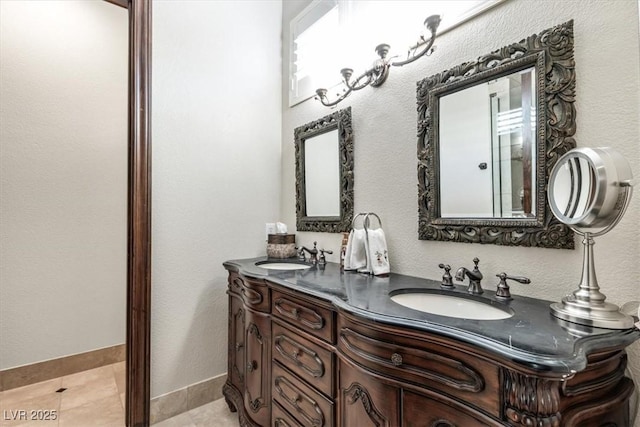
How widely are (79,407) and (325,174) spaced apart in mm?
2114

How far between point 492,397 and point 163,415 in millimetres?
1885

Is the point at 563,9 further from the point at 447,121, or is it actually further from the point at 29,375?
the point at 29,375

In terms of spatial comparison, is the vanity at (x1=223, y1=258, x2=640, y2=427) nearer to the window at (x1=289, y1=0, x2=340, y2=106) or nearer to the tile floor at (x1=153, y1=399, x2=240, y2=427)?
the tile floor at (x1=153, y1=399, x2=240, y2=427)

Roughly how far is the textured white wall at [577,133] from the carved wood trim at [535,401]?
50 cm

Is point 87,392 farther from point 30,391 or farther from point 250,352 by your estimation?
point 250,352

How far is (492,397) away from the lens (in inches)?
25.3

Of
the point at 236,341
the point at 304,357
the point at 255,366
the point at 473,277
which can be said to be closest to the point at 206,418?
the point at 236,341

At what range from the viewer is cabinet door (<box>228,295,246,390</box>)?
5.46 feet

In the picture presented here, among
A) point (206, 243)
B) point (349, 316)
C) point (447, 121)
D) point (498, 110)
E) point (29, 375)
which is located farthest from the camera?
point (29, 375)

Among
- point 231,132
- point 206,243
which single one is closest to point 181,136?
point 231,132

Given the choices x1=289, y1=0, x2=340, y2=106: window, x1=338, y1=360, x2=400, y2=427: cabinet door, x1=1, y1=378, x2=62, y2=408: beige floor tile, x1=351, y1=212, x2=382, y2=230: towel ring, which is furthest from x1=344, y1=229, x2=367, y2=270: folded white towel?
x1=1, y1=378, x2=62, y2=408: beige floor tile

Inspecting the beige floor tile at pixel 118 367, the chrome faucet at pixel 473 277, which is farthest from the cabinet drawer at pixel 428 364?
the beige floor tile at pixel 118 367

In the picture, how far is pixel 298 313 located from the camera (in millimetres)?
1204

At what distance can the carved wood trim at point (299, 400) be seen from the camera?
109cm
